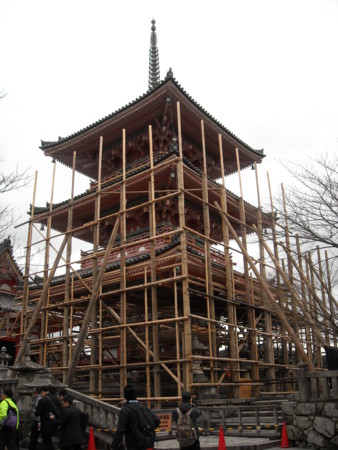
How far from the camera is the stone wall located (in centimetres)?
970

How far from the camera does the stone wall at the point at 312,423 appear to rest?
9.70 metres

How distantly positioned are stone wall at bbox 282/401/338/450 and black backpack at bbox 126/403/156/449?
578cm

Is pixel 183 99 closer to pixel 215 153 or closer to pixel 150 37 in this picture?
pixel 215 153

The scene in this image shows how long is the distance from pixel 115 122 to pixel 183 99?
135 inches

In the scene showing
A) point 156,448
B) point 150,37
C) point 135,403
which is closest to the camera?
point 135,403

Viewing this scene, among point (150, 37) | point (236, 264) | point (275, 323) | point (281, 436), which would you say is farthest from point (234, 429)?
point (150, 37)

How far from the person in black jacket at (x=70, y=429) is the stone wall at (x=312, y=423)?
5.43 m

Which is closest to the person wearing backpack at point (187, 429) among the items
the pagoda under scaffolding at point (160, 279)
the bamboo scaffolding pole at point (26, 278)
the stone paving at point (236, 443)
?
the stone paving at point (236, 443)

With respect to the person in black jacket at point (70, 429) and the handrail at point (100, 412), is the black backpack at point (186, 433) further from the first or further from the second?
the handrail at point (100, 412)

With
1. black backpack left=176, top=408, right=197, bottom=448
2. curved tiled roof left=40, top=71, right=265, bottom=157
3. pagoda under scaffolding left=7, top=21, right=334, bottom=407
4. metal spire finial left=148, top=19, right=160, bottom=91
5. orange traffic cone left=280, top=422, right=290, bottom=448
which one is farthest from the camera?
metal spire finial left=148, top=19, right=160, bottom=91

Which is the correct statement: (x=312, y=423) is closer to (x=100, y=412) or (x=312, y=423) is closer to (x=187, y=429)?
(x=187, y=429)

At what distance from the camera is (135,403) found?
5625mm

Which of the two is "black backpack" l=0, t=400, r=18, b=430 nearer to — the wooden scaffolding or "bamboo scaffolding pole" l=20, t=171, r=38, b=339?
the wooden scaffolding

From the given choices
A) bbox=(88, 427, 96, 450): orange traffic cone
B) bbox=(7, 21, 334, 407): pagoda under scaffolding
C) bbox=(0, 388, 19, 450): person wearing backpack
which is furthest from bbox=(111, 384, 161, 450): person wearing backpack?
bbox=(7, 21, 334, 407): pagoda under scaffolding
